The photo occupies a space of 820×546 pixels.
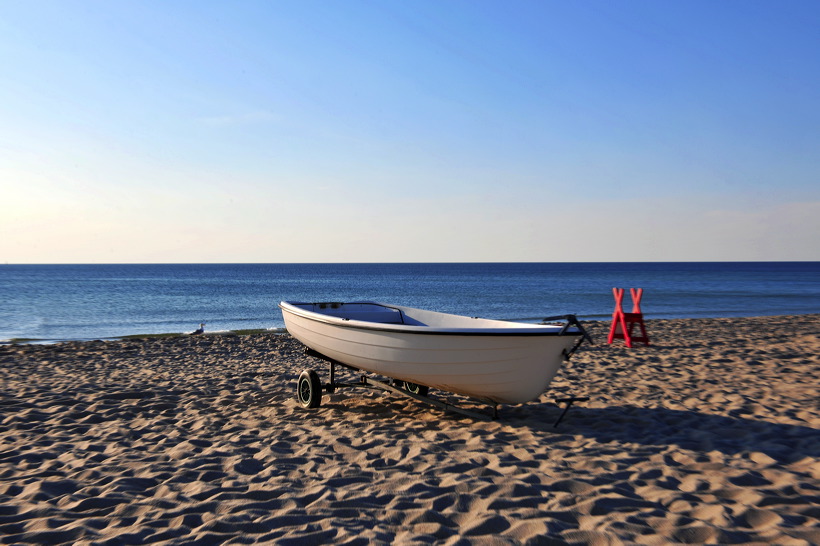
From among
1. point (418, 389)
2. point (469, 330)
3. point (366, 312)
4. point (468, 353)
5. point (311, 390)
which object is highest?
point (469, 330)

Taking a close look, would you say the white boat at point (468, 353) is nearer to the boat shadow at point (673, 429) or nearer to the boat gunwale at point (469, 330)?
the boat gunwale at point (469, 330)

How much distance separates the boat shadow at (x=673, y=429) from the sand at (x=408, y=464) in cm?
3

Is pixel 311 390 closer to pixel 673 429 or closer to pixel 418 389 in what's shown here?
pixel 418 389

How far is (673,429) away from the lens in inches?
220

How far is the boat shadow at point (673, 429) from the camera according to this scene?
496 cm

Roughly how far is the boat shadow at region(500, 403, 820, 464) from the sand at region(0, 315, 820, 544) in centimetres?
3

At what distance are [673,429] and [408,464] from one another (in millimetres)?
2888

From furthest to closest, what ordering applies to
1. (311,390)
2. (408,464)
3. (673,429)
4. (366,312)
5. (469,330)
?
(366,312) < (311,390) < (673,429) < (469,330) < (408,464)

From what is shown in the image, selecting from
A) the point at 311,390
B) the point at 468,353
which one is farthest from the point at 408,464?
the point at 311,390

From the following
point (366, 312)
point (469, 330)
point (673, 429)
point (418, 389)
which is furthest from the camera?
point (366, 312)

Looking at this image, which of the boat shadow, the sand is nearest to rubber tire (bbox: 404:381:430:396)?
the sand

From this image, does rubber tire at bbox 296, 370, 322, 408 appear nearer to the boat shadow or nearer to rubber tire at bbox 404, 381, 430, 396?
rubber tire at bbox 404, 381, 430, 396

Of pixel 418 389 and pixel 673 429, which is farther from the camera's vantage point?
pixel 418 389

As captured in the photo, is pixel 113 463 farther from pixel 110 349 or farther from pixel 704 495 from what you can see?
pixel 110 349
